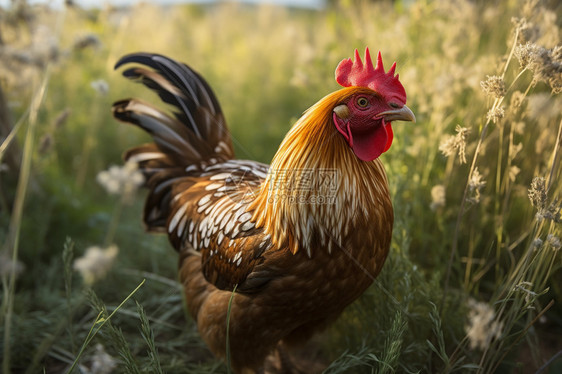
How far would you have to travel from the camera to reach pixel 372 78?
181 cm

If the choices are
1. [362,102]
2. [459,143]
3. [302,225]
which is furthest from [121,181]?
[459,143]

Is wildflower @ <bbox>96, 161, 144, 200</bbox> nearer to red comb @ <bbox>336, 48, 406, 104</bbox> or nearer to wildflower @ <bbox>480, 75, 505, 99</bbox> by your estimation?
red comb @ <bbox>336, 48, 406, 104</bbox>

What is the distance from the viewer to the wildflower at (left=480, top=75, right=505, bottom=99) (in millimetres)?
1544

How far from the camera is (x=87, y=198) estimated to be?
390cm

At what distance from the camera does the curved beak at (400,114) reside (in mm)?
1722

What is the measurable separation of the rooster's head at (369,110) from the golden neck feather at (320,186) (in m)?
0.03

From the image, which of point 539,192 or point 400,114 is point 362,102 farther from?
point 539,192

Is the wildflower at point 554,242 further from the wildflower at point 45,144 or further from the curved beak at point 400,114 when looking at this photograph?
the wildflower at point 45,144

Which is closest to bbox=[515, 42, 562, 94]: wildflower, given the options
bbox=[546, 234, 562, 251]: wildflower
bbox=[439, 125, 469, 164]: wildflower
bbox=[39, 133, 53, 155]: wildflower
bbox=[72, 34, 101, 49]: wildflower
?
bbox=[439, 125, 469, 164]: wildflower

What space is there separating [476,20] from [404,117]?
7.67 feet

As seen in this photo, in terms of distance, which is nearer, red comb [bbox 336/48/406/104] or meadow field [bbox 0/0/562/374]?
meadow field [bbox 0/0/562/374]

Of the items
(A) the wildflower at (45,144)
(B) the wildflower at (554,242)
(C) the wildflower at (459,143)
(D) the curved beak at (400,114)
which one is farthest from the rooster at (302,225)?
(A) the wildflower at (45,144)

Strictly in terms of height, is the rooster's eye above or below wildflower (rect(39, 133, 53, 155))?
above

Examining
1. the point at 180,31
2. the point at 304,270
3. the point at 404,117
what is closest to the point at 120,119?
the point at 304,270
